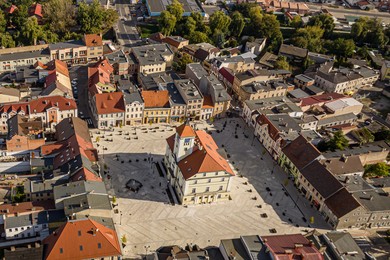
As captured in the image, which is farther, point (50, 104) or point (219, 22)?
point (219, 22)

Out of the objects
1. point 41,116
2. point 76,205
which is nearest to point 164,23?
point 41,116

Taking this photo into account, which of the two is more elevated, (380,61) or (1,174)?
(380,61)

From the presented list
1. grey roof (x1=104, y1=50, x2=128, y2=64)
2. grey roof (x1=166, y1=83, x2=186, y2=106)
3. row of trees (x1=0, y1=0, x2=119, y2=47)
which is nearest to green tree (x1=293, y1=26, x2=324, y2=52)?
grey roof (x1=166, y1=83, x2=186, y2=106)

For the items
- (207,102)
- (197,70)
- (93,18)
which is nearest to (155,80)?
(197,70)

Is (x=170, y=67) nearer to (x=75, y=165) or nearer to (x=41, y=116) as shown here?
(x=41, y=116)

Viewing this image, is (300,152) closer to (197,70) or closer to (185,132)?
(185,132)

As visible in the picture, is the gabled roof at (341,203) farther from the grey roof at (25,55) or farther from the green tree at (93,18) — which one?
the green tree at (93,18)
